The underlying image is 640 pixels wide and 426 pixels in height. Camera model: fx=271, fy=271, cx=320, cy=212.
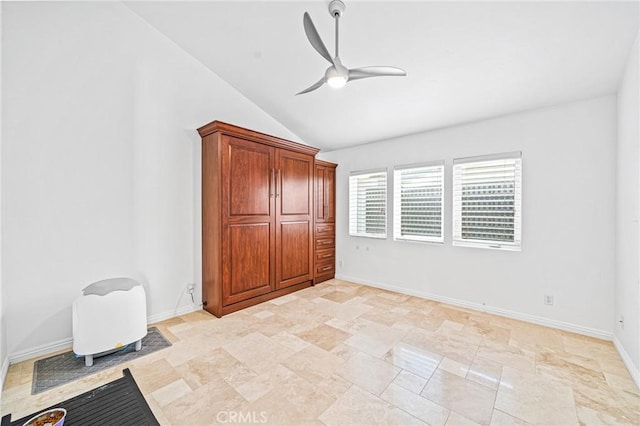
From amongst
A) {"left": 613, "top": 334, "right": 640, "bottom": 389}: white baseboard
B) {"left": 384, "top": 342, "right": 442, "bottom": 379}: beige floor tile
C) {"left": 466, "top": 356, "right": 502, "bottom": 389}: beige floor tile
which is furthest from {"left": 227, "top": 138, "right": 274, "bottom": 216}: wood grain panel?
{"left": 613, "top": 334, "right": 640, "bottom": 389}: white baseboard

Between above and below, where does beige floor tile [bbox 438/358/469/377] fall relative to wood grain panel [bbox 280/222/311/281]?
below

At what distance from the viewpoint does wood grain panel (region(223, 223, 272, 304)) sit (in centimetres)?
333

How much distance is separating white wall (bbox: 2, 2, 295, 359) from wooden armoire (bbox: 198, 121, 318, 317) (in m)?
0.38

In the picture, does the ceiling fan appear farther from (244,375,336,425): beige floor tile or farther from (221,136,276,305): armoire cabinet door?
(244,375,336,425): beige floor tile

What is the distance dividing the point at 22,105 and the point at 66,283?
5.45ft

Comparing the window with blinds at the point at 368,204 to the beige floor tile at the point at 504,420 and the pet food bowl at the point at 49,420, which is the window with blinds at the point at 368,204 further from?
the pet food bowl at the point at 49,420

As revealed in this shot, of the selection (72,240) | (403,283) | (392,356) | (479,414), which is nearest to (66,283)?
(72,240)

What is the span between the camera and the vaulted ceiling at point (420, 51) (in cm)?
212

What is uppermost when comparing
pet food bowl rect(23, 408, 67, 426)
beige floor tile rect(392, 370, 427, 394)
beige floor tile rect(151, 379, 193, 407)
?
pet food bowl rect(23, 408, 67, 426)

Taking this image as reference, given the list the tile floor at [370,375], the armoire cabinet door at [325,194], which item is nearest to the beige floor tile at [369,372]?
the tile floor at [370,375]

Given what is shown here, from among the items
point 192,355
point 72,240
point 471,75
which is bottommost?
point 192,355

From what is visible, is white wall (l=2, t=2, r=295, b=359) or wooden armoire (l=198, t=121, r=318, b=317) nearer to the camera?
white wall (l=2, t=2, r=295, b=359)

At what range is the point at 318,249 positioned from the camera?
4.75 m

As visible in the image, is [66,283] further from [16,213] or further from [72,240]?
[16,213]
